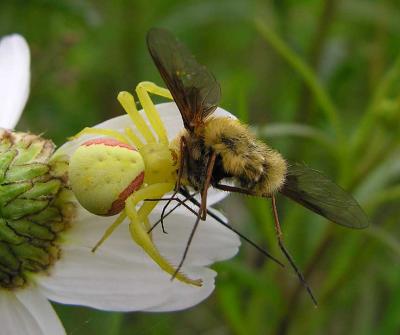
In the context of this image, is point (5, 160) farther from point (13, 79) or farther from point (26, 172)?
point (13, 79)

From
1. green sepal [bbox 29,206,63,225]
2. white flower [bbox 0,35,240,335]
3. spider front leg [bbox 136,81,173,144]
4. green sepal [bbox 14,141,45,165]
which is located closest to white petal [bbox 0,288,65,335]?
white flower [bbox 0,35,240,335]

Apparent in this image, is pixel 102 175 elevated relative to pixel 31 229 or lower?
elevated

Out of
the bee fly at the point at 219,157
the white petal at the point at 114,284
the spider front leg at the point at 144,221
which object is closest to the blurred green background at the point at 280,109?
the white petal at the point at 114,284

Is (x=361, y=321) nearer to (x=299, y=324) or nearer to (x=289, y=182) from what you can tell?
(x=299, y=324)

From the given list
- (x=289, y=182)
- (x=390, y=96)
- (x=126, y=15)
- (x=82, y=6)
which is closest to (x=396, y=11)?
(x=390, y=96)

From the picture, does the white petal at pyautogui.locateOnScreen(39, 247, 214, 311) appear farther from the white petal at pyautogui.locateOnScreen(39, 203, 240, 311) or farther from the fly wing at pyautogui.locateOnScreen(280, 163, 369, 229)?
the fly wing at pyautogui.locateOnScreen(280, 163, 369, 229)

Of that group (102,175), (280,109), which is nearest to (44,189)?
(102,175)
